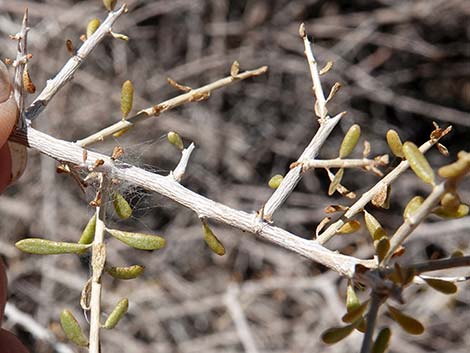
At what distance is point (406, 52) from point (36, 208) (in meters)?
2.58

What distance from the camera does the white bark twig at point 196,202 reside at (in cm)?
95

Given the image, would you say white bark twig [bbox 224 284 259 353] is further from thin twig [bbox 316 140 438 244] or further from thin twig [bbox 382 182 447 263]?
thin twig [bbox 382 182 447 263]

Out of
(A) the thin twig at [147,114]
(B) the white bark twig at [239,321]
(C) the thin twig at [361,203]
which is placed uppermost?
(B) the white bark twig at [239,321]

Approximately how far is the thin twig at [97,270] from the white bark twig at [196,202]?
50 millimetres

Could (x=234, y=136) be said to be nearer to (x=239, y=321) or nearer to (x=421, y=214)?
(x=239, y=321)

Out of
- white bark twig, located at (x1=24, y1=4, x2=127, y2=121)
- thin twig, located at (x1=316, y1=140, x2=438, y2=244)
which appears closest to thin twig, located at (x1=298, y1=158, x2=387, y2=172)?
thin twig, located at (x1=316, y1=140, x2=438, y2=244)

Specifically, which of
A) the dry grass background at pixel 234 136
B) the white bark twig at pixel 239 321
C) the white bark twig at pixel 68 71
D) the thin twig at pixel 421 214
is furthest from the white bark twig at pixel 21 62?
the dry grass background at pixel 234 136

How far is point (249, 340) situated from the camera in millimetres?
2559

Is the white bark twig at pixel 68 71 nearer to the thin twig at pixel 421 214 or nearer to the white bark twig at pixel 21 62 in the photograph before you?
the white bark twig at pixel 21 62

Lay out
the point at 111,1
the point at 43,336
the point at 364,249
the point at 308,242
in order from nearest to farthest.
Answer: the point at 308,242
the point at 111,1
the point at 43,336
the point at 364,249

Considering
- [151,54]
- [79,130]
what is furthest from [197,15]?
[79,130]

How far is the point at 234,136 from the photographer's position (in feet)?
13.0

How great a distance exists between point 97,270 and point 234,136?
299 centimetres

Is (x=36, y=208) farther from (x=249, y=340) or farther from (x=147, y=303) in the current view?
(x=249, y=340)
